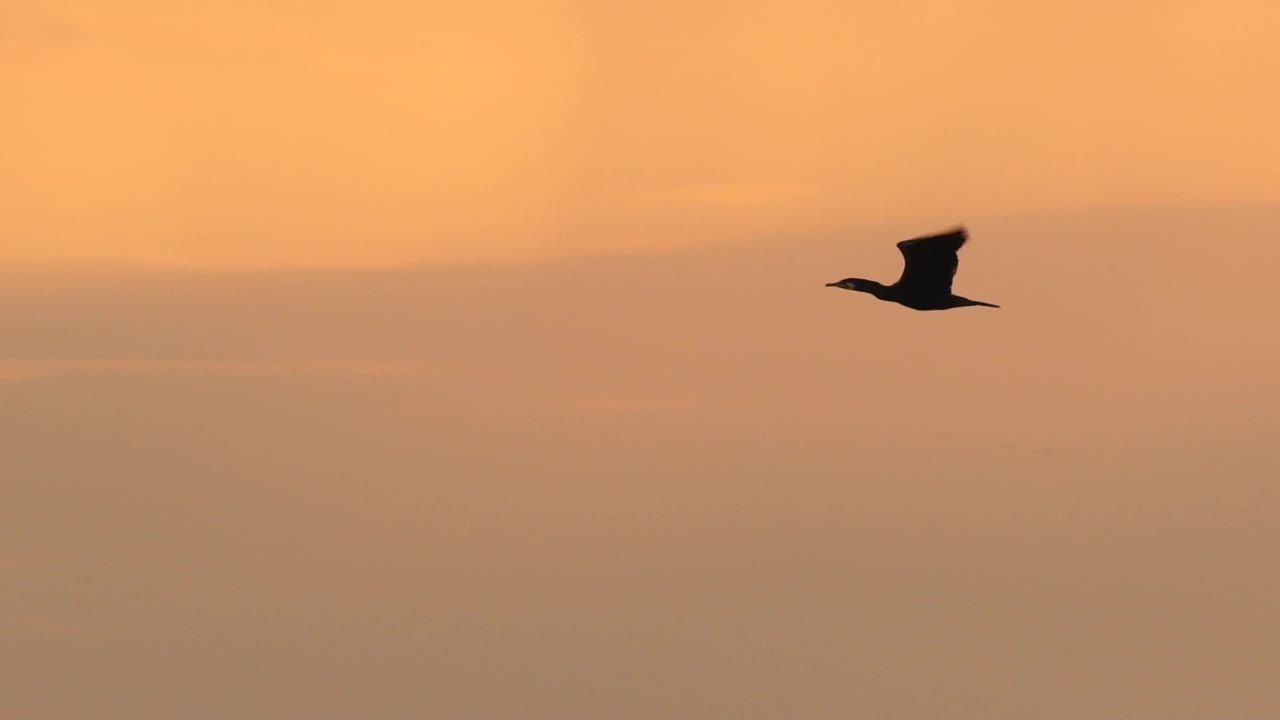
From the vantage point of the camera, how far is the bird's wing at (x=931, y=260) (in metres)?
78.4

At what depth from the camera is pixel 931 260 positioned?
261ft

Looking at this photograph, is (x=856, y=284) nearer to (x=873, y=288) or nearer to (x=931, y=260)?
(x=873, y=288)

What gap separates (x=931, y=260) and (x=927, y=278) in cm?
80

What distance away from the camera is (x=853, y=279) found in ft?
271

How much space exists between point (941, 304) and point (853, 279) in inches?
108

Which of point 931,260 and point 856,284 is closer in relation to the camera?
point 931,260

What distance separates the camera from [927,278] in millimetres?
80375

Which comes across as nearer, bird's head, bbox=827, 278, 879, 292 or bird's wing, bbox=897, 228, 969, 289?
bird's wing, bbox=897, 228, 969, 289

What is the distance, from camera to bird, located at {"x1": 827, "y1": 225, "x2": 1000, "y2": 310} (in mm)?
78750

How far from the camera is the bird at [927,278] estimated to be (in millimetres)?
78750

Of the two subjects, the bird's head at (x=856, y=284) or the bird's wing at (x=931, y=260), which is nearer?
the bird's wing at (x=931, y=260)

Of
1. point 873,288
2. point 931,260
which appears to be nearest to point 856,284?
point 873,288

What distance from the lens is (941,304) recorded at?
80.9m

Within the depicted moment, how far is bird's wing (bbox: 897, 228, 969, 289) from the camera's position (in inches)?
3088
